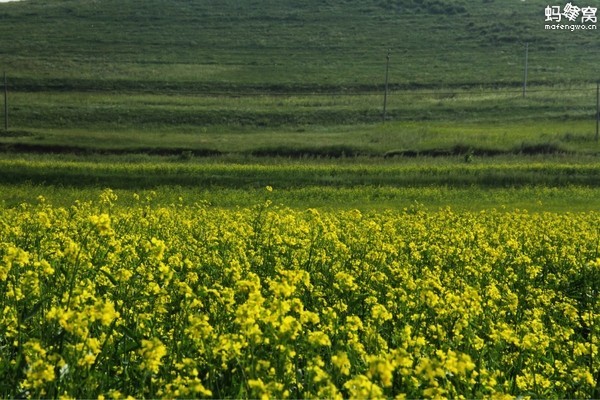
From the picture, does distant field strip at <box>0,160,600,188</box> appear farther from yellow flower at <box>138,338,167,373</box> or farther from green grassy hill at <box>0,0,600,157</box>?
yellow flower at <box>138,338,167,373</box>

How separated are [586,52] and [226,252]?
88387mm

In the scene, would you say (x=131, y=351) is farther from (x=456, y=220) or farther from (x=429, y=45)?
(x=429, y=45)

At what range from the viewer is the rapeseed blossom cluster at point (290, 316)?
5.47m

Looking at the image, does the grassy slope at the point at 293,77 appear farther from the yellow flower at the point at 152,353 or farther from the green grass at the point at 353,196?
the yellow flower at the point at 152,353

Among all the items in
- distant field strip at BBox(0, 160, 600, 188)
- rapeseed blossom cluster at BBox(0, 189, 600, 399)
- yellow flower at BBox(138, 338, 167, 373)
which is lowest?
distant field strip at BBox(0, 160, 600, 188)

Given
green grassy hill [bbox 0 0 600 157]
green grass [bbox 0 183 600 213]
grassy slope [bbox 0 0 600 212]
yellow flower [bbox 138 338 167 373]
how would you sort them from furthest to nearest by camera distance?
green grassy hill [bbox 0 0 600 157], grassy slope [bbox 0 0 600 212], green grass [bbox 0 183 600 213], yellow flower [bbox 138 338 167 373]

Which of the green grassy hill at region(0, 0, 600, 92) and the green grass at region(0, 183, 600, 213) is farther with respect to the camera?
the green grassy hill at region(0, 0, 600, 92)

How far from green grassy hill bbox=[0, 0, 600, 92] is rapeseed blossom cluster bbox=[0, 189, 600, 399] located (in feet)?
219

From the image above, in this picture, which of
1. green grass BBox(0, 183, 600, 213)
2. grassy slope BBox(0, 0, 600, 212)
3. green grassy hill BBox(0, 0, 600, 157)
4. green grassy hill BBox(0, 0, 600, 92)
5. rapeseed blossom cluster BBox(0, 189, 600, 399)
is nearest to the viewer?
rapeseed blossom cluster BBox(0, 189, 600, 399)

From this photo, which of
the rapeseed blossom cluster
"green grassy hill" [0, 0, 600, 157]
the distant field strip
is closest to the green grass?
the distant field strip

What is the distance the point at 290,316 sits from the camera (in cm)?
586

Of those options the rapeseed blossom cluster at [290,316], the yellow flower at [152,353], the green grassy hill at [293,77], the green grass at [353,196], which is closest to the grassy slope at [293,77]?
the green grassy hill at [293,77]

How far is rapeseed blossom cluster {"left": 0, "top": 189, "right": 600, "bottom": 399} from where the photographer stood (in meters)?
5.47

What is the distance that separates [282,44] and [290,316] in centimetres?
9077
